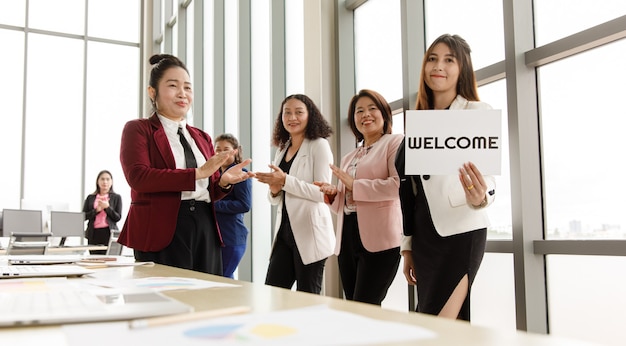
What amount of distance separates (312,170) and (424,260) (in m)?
0.96

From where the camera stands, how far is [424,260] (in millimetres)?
1921

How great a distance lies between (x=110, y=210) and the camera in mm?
6359

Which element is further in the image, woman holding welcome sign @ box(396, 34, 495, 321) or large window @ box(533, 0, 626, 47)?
large window @ box(533, 0, 626, 47)

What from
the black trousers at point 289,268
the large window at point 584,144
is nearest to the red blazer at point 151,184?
the black trousers at point 289,268

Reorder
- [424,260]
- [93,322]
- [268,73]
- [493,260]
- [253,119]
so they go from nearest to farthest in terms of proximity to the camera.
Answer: [93,322] → [424,260] → [493,260] → [268,73] → [253,119]

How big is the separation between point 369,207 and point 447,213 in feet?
1.96

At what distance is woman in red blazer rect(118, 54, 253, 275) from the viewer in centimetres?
180

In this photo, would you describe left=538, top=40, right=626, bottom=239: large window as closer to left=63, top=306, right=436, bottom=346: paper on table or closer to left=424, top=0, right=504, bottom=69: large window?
left=424, top=0, right=504, bottom=69: large window

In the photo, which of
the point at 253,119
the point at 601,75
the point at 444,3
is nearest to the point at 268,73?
the point at 253,119

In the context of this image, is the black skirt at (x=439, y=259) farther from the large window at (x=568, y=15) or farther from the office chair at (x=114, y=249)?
the office chair at (x=114, y=249)

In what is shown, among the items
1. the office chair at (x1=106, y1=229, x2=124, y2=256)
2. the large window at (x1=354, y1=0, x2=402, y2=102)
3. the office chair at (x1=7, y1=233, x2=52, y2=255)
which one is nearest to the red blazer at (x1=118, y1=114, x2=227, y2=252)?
the large window at (x1=354, y1=0, x2=402, y2=102)

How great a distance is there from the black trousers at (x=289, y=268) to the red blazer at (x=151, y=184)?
799 millimetres

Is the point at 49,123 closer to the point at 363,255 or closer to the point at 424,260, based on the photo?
the point at 363,255

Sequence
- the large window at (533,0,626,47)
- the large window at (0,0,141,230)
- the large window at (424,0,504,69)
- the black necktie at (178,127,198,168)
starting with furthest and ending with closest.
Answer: the large window at (0,0,141,230)
the large window at (424,0,504,69)
the large window at (533,0,626,47)
the black necktie at (178,127,198,168)
